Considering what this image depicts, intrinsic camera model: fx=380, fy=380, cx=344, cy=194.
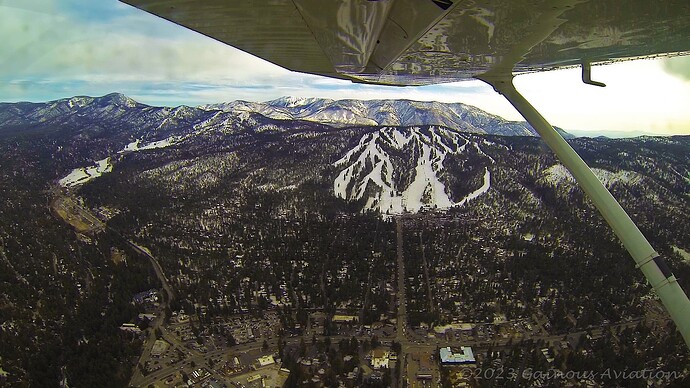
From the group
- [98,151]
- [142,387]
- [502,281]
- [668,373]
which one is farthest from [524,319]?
[98,151]

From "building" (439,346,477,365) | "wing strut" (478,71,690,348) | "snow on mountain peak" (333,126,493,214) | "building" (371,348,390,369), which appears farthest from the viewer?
"snow on mountain peak" (333,126,493,214)

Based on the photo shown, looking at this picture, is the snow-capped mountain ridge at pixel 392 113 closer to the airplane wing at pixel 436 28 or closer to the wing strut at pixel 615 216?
the wing strut at pixel 615 216

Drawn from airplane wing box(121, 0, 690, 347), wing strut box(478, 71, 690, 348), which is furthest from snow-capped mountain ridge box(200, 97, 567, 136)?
airplane wing box(121, 0, 690, 347)

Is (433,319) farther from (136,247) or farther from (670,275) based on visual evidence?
(136,247)

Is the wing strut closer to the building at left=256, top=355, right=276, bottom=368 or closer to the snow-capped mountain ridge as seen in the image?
the building at left=256, top=355, right=276, bottom=368

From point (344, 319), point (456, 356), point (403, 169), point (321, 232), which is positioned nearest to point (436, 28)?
point (456, 356)
